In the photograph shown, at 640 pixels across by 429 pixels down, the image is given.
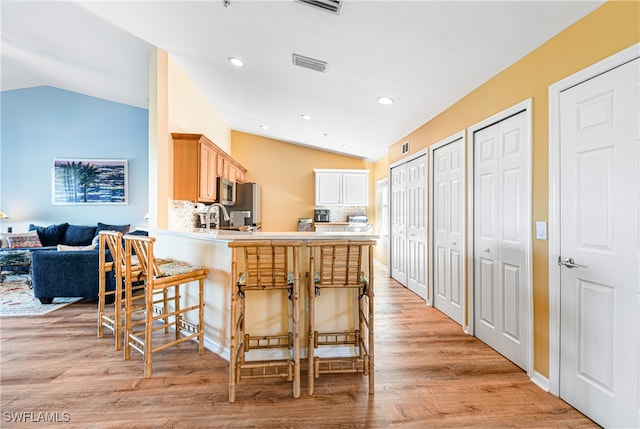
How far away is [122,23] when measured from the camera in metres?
2.79

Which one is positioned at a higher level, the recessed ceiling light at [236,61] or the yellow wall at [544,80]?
the recessed ceiling light at [236,61]

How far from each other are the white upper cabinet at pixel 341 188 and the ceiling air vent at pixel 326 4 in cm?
450

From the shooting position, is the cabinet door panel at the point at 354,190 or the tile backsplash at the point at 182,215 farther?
the cabinet door panel at the point at 354,190

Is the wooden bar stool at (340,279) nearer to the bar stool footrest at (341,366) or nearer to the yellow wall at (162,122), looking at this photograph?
the bar stool footrest at (341,366)

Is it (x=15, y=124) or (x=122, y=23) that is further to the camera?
(x=15, y=124)

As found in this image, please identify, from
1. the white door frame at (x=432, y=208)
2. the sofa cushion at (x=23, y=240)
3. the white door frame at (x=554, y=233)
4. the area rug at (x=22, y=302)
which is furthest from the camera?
the sofa cushion at (x=23, y=240)

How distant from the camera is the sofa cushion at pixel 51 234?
5.59 meters

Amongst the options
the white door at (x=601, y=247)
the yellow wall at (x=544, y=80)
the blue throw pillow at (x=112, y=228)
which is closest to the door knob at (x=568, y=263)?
the white door at (x=601, y=247)

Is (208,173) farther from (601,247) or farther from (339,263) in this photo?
(601,247)

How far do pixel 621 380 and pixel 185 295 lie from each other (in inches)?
129

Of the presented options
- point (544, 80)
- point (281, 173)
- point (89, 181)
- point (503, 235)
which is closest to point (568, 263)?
point (503, 235)

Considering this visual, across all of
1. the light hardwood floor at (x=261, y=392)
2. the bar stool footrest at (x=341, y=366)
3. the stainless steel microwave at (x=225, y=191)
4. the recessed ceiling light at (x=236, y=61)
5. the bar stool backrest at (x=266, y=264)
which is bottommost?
the light hardwood floor at (x=261, y=392)

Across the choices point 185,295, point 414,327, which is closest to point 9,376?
point 185,295

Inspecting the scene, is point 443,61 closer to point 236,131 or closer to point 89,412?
point 89,412
